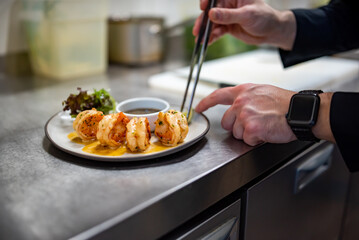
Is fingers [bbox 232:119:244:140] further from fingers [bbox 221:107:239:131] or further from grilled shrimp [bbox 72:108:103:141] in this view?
grilled shrimp [bbox 72:108:103:141]

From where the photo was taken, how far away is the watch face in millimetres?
690

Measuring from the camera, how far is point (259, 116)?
0.73m

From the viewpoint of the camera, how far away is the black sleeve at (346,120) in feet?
2.22

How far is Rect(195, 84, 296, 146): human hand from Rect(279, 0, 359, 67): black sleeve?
17.3 inches

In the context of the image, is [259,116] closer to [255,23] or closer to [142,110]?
[142,110]

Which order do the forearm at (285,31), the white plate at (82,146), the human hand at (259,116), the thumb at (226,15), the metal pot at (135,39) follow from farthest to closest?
the metal pot at (135,39) → the forearm at (285,31) → the thumb at (226,15) → the human hand at (259,116) → the white plate at (82,146)

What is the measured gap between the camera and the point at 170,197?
542mm

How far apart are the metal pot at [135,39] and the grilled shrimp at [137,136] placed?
921 millimetres

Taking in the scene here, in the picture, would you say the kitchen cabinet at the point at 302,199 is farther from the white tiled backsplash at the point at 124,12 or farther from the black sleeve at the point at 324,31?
the white tiled backsplash at the point at 124,12

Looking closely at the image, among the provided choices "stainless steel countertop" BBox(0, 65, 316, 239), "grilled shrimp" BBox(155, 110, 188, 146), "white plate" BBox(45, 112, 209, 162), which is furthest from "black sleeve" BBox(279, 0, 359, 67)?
"grilled shrimp" BBox(155, 110, 188, 146)

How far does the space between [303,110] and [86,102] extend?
0.47 metres

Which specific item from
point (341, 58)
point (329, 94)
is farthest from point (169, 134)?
point (341, 58)

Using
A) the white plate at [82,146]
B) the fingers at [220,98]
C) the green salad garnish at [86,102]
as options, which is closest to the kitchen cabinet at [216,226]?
the white plate at [82,146]

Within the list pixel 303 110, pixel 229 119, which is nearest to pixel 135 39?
pixel 229 119
